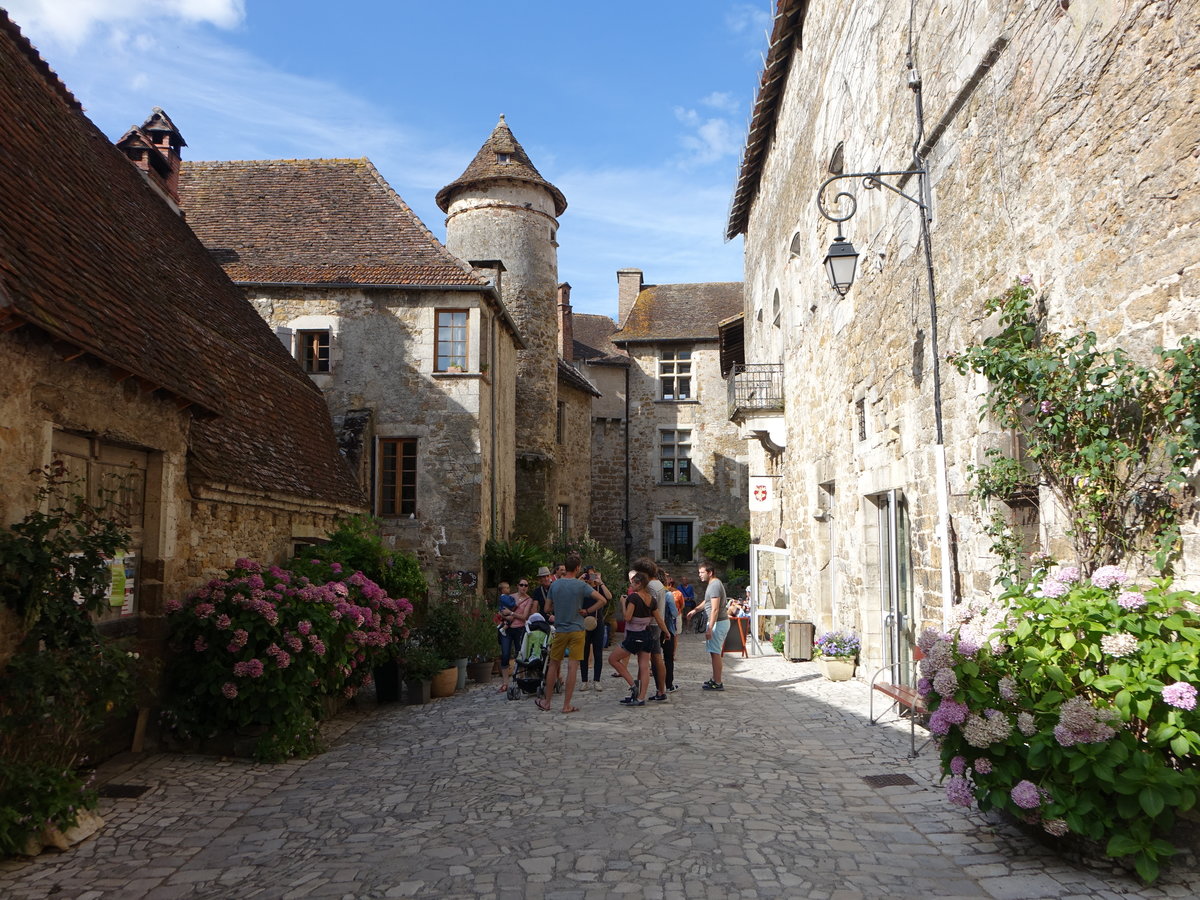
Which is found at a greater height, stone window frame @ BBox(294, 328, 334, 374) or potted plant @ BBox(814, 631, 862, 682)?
stone window frame @ BBox(294, 328, 334, 374)

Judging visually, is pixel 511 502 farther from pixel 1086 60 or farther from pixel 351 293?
pixel 1086 60

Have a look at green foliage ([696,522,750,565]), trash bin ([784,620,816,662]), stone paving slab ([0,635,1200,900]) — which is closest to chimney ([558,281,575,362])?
green foliage ([696,522,750,565])

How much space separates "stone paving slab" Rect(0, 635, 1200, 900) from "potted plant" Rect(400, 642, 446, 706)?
1958 millimetres

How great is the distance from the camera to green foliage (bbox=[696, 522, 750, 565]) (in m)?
28.6

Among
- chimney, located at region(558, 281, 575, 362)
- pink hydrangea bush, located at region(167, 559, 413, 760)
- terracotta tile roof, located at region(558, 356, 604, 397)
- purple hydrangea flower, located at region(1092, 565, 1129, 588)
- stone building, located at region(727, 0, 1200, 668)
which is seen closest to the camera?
purple hydrangea flower, located at region(1092, 565, 1129, 588)

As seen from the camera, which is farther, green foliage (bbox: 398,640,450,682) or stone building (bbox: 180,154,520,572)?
stone building (bbox: 180,154,520,572)

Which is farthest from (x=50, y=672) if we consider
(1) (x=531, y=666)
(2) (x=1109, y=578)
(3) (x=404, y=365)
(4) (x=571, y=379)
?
(4) (x=571, y=379)

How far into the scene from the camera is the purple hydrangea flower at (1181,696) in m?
3.68

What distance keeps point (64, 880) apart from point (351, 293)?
13210 millimetres

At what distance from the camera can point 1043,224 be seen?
5570 millimetres

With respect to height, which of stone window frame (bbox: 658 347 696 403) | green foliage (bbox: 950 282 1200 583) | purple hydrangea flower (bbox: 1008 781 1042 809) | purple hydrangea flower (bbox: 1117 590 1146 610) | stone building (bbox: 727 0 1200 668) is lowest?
purple hydrangea flower (bbox: 1008 781 1042 809)

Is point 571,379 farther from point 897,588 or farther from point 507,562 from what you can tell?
point 897,588

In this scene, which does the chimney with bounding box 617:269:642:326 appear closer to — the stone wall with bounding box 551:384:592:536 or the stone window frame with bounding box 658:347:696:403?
the stone window frame with bounding box 658:347:696:403

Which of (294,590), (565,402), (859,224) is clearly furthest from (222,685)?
(565,402)
